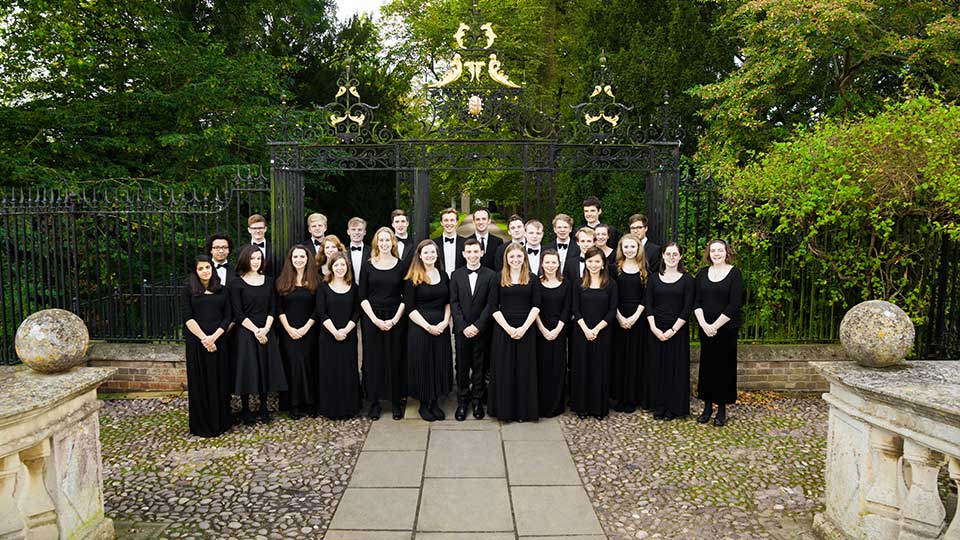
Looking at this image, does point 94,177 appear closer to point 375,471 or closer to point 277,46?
point 277,46

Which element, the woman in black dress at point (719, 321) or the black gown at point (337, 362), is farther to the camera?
the black gown at point (337, 362)

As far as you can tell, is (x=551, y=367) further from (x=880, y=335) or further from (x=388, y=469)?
(x=880, y=335)

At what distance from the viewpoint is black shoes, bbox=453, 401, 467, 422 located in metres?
6.54

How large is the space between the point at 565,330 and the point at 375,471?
7.95 feet

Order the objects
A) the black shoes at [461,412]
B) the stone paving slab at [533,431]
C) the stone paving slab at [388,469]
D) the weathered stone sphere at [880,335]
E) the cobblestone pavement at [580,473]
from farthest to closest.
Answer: the black shoes at [461,412], the stone paving slab at [533,431], the stone paving slab at [388,469], the cobblestone pavement at [580,473], the weathered stone sphere at [880,335]

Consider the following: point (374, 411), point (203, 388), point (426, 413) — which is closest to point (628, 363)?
point (426, 413)

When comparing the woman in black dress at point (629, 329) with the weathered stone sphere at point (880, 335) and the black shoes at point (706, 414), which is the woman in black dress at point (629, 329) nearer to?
the black shoes at point (706, 414)

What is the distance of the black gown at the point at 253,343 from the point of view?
627 centimetres

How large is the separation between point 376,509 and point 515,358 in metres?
2.24

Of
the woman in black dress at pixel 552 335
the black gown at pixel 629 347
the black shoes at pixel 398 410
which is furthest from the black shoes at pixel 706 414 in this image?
the black shoes at pixel 398 410

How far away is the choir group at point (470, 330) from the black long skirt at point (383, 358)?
0.01 metres

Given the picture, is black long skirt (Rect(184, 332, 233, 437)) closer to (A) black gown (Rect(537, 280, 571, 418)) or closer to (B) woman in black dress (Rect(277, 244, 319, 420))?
(B) woman in black dress (Rect(277, 244, 319, 420))

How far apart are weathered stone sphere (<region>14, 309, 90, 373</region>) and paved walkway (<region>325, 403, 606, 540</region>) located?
6.33 feet

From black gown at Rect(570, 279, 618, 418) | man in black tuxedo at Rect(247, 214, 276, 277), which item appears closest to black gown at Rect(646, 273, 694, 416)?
black gown at Rect(570, 279, 618, 418)
